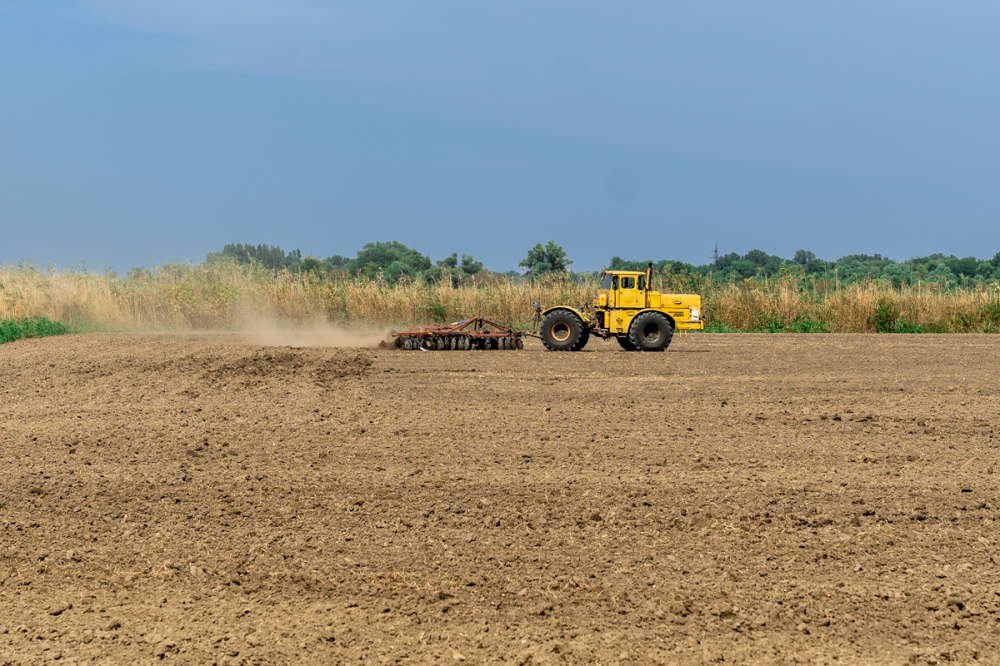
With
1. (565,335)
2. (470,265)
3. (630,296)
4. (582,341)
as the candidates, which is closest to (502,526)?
(582,341)

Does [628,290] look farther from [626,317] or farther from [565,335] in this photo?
[565,335]

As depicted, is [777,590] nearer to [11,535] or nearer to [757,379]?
[11,535]

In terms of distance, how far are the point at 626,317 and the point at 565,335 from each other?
1142mm

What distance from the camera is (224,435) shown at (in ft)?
24.7

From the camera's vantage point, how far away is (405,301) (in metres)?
23.4

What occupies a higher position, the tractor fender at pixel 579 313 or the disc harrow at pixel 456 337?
the tractor fender at pixel 579 313

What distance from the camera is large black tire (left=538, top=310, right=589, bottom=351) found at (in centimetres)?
1455

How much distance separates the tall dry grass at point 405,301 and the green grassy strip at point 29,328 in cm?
104

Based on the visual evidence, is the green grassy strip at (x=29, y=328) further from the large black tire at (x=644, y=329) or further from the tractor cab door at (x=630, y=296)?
the large black tire at (x=644, y=329)

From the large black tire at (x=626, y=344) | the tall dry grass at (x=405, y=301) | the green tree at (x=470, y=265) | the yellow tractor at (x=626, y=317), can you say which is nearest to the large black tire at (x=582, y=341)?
the yellow tractor at (x=626, y=317)

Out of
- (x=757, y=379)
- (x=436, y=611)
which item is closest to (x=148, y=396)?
(x=436, y=611)

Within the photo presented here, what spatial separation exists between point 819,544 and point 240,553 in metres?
3.41

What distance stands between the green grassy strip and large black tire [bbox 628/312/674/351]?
546 inches

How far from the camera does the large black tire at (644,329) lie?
1451 cm
